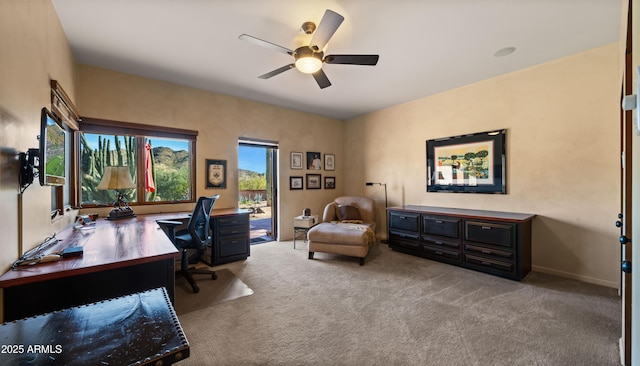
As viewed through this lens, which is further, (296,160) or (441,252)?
(296,160)

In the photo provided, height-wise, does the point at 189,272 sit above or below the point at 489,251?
below

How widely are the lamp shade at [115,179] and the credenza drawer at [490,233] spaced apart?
4.36 m

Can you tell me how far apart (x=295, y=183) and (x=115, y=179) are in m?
3.07

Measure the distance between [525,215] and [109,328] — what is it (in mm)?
4212

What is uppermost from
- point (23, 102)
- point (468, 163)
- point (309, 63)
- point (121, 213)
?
point (309, 63)

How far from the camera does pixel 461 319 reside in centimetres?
220

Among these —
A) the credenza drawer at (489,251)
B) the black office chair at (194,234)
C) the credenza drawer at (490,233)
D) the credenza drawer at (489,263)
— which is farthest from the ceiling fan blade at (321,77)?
the credenza drawer at (489,263)

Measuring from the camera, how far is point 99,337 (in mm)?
829

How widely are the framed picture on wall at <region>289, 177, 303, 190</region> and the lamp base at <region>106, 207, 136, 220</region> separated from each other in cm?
273

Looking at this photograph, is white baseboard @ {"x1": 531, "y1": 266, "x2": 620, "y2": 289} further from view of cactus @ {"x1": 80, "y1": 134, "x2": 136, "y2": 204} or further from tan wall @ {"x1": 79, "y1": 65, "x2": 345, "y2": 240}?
view of cactus @ {"x1": 80, "y1": 134, "x2": 136, "y2": 204}

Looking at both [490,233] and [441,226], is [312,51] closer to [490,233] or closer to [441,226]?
[441,226]

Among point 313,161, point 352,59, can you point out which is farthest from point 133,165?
point 352,59

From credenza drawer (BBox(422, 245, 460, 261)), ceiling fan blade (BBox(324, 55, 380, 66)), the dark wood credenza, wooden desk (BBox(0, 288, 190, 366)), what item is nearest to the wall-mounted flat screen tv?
wooden desk (BBox(0, 288, 190, 366))

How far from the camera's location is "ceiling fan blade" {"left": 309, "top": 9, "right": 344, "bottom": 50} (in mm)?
1874
